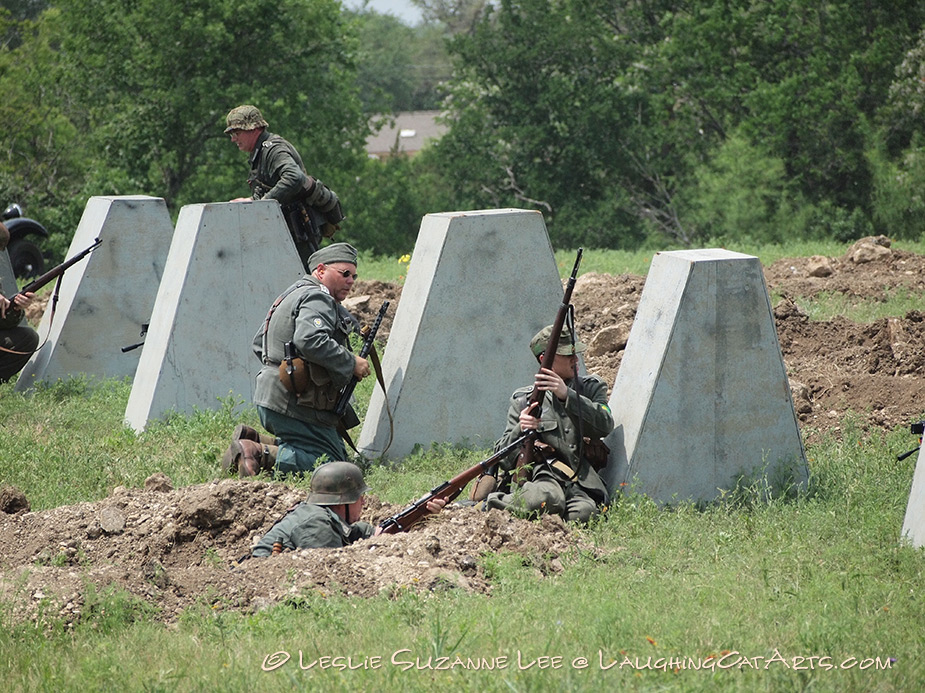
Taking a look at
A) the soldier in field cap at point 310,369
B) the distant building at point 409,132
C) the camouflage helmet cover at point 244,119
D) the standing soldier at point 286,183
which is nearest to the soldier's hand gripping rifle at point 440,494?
the soldier in field cap at point 310,369

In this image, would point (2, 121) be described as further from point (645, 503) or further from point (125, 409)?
point (645, 503)

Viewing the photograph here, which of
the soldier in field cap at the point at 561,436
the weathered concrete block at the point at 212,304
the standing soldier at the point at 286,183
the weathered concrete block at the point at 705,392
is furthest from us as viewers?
the standing soldier at the point at 286,183

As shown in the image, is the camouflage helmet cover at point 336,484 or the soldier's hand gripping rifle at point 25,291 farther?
the soldier's hand gripping rifle at point 25,291

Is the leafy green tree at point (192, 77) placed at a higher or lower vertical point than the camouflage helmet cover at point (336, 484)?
lower

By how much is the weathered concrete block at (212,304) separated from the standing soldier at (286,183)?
1.37ft

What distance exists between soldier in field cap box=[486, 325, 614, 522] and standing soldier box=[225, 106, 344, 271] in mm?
3658

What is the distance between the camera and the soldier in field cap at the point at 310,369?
23.5ft

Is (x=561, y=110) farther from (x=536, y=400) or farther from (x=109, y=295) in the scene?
(x=536, y=400)

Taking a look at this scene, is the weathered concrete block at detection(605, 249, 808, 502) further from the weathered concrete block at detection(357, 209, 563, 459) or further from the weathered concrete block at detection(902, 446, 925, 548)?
the weathered concrete block at detection(357, 209, 563, 459)

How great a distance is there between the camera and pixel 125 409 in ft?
→ 32.1

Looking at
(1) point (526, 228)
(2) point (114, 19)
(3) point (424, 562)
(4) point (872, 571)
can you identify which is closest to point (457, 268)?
(1) point (526, 228)

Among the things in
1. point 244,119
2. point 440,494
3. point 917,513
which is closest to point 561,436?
point 440,494

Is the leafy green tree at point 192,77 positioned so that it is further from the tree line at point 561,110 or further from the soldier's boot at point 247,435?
the soldier's boot at point 247,435

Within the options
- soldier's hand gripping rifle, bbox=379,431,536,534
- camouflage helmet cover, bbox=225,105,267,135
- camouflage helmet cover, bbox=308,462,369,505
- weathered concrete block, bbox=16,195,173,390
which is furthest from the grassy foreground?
weathered concrete block, bbox=16,195,173,390
